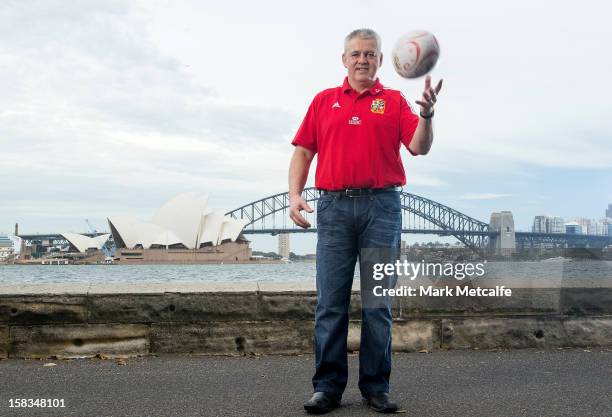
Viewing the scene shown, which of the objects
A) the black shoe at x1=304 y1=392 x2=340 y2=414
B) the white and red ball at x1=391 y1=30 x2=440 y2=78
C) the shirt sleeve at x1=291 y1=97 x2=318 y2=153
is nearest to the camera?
the white and red ball at x1=391 y1=30 x2=440 y2=78

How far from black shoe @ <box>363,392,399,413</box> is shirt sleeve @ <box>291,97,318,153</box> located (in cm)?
109

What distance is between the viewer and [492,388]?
10.7ft

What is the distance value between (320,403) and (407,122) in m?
1.19

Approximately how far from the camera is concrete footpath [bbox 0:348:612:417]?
2.90m

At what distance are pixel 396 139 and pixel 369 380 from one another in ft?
3.32

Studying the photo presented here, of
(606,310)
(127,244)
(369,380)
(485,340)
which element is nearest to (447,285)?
(485,340)

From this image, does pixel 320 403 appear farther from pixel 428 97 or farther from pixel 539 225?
pixel 539 225

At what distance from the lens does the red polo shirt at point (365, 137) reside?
2908 millimetres

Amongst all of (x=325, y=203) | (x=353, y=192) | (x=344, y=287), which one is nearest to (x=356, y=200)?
(x=353, y=192)

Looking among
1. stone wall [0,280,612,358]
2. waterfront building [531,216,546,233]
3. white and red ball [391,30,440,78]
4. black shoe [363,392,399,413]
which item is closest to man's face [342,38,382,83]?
white and red ball [391,30,440,78]

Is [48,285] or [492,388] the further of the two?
[48,285]

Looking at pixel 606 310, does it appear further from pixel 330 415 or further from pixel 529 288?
pixel 330 415

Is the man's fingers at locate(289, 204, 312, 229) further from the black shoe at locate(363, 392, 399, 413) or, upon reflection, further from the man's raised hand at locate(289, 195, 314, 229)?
the black shoe at locate(363, 392, 399, 413)

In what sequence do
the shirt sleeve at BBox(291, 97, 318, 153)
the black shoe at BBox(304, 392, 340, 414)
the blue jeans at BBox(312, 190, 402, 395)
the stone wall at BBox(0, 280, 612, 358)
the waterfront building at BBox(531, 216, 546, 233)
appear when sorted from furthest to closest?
the waterfront building at BBox(531, 216, 546, 233) → the stone wall at BBox(0, 280, 612, 358) → the shirt sleeve at BBox(291, 97, 318, 153) → the blue jeans at BBox(312, 190, 402, 395) → the black shoe at BBox(304, 392, 340, 414)
